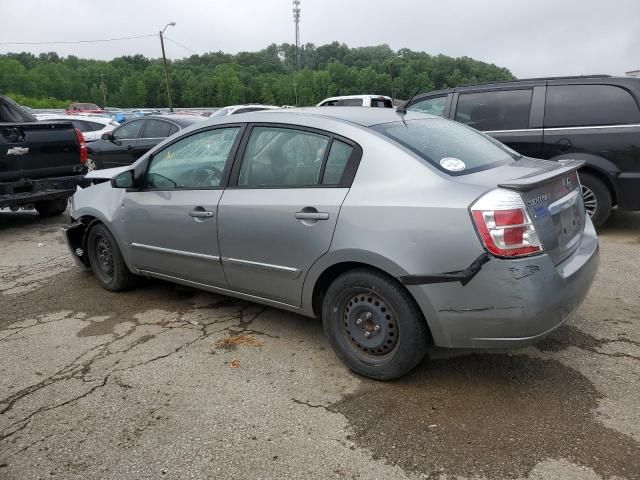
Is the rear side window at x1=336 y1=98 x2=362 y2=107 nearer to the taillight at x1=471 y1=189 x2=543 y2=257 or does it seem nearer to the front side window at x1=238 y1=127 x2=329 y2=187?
the front side window at x1=238 y1=127 x2=329 y2=187

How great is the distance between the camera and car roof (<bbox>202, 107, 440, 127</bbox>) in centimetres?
340

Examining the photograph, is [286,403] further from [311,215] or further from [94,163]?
[94,163]

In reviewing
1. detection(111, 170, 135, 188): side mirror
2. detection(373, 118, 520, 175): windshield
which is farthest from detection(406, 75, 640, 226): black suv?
detection(111, 170, 135, 188): side mirror

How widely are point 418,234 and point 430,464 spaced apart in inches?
43.4

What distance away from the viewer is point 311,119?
3438 mm

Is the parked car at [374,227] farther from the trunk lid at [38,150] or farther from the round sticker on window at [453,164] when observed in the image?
the trunk lid at [38,150]

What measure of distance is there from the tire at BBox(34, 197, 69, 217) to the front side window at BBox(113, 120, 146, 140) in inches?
128

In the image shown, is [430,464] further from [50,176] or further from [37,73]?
[37,73]

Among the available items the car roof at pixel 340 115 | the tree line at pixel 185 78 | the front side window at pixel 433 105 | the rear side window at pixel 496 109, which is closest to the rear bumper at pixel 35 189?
the car roof at pixel 340 115

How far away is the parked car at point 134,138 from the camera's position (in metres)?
10.9

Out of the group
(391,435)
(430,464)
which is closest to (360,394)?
(391,435)

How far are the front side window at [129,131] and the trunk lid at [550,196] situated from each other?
978 cm

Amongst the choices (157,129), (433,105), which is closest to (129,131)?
(157,129)

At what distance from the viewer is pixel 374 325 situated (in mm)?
3035
